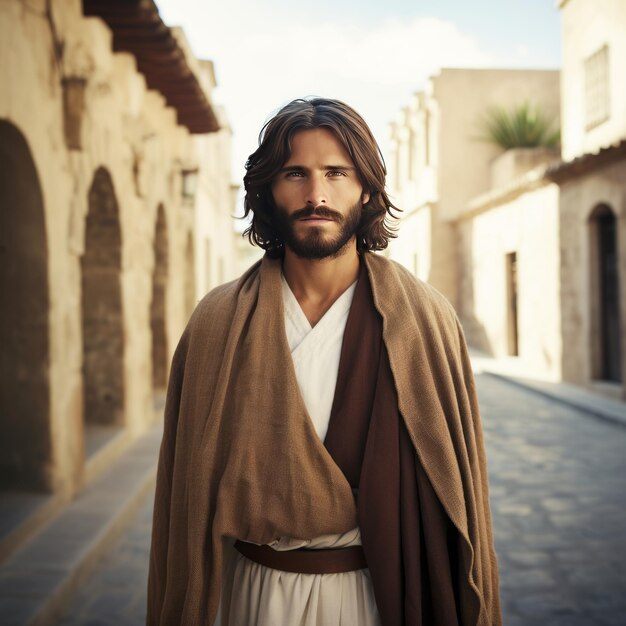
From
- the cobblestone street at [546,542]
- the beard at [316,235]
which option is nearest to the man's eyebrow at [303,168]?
the beard at [316,235]

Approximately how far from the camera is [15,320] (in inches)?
193

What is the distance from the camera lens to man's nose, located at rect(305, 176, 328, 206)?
1.87 metres

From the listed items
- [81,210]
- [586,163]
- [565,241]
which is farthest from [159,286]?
[565,241]

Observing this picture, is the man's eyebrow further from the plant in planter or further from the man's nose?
the plant in planter

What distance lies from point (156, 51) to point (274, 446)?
628cm

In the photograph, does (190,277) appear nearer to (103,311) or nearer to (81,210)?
(103,311)

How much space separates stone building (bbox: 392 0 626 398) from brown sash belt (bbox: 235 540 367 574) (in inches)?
388

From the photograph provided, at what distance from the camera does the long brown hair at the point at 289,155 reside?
1.93m

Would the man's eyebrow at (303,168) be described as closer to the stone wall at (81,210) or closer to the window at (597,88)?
the stone wall at (81,210)

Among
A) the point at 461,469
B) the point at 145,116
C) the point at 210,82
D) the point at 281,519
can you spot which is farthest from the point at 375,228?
the point at 210,82

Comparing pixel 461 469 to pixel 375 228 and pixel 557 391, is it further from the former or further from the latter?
pixel 557 391

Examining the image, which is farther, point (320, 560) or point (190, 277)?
point (190, 277)

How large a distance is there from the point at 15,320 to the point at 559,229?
35.6 ft

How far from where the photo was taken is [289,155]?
1922mm
